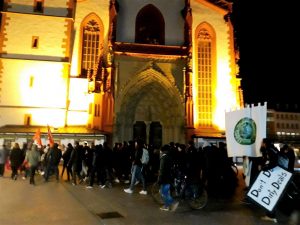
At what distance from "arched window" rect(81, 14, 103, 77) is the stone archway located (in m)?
4.35

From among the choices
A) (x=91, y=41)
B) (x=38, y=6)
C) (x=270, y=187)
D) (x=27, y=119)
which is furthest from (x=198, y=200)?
(x=38, y=6)

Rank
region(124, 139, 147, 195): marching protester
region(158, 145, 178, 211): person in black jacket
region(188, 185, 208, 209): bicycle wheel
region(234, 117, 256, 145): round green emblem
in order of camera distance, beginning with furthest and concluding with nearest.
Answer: region(124, 139, 147, 195): marching protester → region(234, 117, 256, 145): round green emblem → region(188, 185, 208, 209): bicycle wheel → region(158, 145, 178, 211): person in black jacket

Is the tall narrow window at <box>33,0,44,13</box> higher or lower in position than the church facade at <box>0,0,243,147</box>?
higher

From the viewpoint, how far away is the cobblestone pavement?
781 cm

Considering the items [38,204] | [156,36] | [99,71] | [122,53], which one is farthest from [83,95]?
[38,204]

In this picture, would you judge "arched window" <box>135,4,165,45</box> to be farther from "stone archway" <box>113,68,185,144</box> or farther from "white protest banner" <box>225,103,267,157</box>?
"white protest banner" <box>225,103,267,157</box>

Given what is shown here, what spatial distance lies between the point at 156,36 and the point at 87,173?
16093 millimetres

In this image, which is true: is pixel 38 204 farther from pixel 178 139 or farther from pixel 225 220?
pixel 178 139

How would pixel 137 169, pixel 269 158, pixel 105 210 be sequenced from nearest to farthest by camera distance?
1. pixel 269 158
2. pixel 105 210
3. pixel 137 169

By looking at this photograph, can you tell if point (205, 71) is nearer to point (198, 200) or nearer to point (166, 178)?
point (198, 200)

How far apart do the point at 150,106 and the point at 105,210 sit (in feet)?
59.5

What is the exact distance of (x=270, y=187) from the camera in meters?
8.33

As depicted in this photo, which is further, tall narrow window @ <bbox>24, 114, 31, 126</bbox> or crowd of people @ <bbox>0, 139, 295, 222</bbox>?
tall narrow window @ <bbox>24, 114, 31, 126</bbox>

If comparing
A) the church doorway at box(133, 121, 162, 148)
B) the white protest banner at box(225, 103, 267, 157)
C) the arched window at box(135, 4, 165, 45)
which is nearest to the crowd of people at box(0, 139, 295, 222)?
the white protest banner at box(225, 103, 267, 157)
